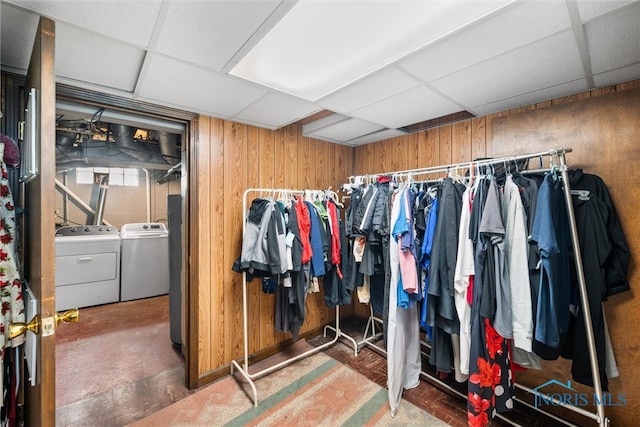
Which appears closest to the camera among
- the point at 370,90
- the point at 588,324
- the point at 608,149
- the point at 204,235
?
the point at 588,324

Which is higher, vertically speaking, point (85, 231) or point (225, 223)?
point (225, 223)

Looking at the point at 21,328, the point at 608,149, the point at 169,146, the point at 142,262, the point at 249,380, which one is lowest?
the point at 249,380

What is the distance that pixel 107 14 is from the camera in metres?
1.07

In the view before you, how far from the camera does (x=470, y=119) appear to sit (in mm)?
2260

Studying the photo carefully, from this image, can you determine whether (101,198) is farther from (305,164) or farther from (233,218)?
(305,164)

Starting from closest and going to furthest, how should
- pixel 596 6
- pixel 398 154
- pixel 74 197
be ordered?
pixel 596 6 < pixel 398 154 < pixel 74 197

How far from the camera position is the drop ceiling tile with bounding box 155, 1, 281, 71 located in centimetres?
104

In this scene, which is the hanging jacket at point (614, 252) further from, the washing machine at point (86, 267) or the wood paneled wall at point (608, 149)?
the washing machine at point (86, 267)

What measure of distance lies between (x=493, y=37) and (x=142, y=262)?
4994 millimetres

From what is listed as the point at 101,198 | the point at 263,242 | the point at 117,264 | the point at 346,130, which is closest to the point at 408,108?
the point at 346,130

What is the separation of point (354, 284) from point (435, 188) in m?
1.08

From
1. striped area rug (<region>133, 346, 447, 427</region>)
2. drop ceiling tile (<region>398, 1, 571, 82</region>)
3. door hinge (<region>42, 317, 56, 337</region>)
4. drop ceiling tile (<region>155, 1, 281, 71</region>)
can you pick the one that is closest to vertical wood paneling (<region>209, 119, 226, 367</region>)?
striped area rug (<region>133, 346, 447, 427</region>)

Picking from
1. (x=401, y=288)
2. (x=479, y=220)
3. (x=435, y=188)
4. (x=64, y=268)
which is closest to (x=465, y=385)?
(x=401, y=288)

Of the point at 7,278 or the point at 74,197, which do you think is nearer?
the point at 7,278
